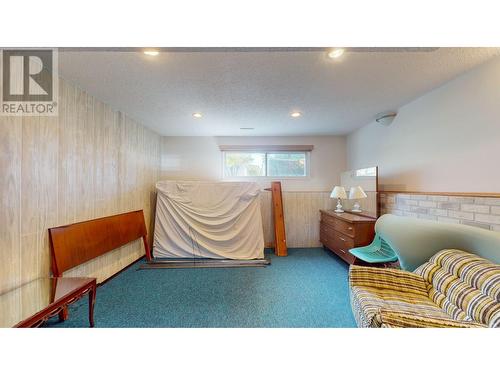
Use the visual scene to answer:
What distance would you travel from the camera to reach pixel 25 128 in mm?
1645

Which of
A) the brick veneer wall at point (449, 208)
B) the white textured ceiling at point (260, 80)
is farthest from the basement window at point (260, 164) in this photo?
the brick veneer wall at point (449, 208)

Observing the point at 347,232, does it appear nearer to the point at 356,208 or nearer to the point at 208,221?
the point at 356,208

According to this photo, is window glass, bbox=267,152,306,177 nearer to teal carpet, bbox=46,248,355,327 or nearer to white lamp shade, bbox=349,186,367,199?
white lamp shade, bbox=349,186,367,199

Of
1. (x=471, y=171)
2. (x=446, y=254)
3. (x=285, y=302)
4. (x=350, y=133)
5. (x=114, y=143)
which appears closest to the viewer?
(x=446, y=254)

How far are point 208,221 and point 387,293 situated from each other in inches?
105

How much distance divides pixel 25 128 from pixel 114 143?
1.10 metres

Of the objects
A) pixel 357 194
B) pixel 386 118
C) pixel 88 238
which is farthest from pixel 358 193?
pixel 88 238

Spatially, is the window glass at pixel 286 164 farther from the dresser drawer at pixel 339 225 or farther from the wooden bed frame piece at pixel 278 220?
the dresser drawer at pixel 339 225

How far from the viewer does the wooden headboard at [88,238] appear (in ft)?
6.19

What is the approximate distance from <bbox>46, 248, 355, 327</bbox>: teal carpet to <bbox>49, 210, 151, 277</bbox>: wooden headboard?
18.5 inches
